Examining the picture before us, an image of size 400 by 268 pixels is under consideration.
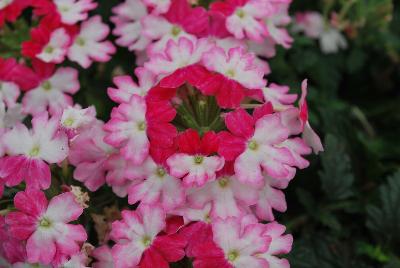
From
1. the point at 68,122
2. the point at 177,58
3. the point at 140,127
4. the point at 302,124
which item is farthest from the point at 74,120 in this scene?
the point at 302,124

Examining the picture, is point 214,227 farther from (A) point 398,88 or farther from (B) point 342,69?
(A) point 398,88

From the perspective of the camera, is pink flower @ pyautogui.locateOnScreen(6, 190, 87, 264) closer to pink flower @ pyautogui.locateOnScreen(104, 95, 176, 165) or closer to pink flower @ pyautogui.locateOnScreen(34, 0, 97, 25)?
pink flower @ pyautogui.locateOnScreen(104, 95, 176, 165)

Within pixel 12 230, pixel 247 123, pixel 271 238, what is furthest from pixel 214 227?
pixel 12 230

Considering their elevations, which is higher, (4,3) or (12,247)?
(4,3)

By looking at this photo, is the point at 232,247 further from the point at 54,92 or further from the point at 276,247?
the point at 54,92

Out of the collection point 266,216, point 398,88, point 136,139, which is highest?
point 136,139

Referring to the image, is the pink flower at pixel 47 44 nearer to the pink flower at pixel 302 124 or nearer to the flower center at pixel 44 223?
the flower center at pixel 44 223

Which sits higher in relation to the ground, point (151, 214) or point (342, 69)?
point (151, 214)
